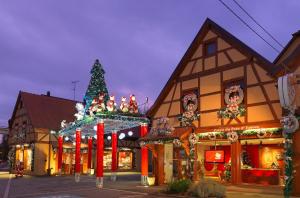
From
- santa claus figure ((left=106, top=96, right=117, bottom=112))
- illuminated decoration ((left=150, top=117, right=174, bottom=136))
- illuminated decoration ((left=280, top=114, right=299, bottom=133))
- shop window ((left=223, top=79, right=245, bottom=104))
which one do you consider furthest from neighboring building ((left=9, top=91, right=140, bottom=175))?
illuminated decoration ((left=280, top=114, right=299, bottom=133))

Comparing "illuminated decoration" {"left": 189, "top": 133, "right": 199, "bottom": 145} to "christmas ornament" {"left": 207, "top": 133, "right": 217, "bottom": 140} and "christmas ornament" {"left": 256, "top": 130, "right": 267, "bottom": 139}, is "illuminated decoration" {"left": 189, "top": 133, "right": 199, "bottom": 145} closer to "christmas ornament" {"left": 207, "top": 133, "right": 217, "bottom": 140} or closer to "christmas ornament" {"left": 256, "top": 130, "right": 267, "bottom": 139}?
"christmas ornament" {"left": 207, "top": 133, "right": 217, "bottom": 140}

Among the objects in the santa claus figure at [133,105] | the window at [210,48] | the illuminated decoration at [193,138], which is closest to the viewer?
the illuminated decoration at [193,138]

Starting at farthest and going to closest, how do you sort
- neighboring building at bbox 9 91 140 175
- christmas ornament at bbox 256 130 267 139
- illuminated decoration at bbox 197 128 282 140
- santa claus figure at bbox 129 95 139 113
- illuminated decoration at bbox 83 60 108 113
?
neighboring building at bbox 9 91 140 175
illuminated decoration at bbox 83 60 108 113
santa claus figure at bbox 129 95 139 113
christmas ornament at bbox 256 130 267 139
illuminated decoration at bbox 197 128 282 140

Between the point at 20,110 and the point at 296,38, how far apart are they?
117ft

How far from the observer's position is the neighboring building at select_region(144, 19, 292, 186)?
68.7 feet

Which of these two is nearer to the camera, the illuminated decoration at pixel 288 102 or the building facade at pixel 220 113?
the illuminated decoration at pixel 288 102

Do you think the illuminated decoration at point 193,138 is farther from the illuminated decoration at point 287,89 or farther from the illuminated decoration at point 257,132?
the illuminated decoration at point 287,89

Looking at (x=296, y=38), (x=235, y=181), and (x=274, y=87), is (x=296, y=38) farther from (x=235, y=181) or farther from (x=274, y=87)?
(x=235, y=181)

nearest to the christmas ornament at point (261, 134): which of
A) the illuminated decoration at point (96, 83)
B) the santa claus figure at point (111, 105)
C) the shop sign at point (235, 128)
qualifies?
the shop sign at point (235, 128)

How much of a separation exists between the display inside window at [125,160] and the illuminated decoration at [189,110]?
80.1 feet

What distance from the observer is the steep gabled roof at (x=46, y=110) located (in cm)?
4328

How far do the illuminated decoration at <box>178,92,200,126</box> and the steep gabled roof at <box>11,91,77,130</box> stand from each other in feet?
72.6

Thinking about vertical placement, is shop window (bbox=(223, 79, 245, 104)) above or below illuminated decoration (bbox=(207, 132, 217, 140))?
above

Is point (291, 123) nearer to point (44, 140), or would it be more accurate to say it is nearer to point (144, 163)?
point (144, 163)
